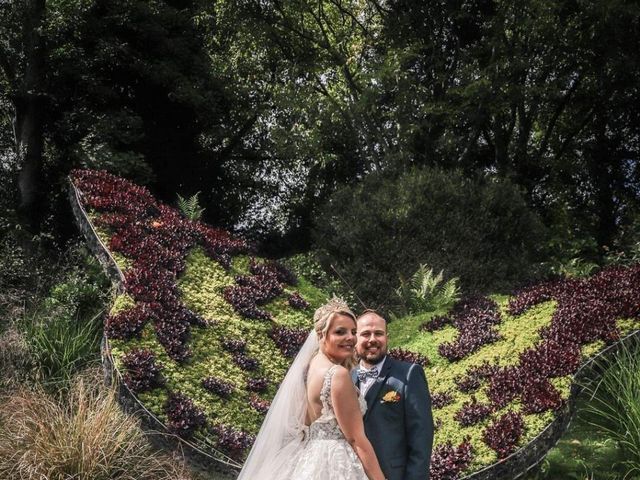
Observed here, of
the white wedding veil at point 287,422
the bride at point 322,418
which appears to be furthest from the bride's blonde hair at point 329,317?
the white wedding veil at point 287,422

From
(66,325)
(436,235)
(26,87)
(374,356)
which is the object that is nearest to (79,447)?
(374,356)

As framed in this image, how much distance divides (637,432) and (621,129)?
46.4 ft

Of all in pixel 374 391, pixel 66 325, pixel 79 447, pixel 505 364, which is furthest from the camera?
pixel 66 325

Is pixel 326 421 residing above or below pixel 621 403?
above

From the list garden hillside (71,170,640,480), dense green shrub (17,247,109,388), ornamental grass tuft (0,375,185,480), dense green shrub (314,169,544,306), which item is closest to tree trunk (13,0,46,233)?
dense green shrub (17,247,109,388)

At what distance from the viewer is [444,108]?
1499 cm

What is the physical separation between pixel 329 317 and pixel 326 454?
28.8 inches

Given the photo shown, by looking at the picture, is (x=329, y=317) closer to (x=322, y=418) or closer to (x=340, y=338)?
(x=340, y=338)

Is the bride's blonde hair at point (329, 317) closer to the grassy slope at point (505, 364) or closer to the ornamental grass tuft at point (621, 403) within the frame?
the grassy slope at point (505, 364)

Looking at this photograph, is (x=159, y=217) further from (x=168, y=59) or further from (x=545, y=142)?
(x=545, y=142)

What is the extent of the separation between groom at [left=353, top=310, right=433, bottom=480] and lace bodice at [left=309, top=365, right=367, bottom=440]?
11 cm

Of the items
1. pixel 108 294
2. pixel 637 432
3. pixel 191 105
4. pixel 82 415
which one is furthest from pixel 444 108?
pixel 82 415

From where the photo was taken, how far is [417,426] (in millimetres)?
3912

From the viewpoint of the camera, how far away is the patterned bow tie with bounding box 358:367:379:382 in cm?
407
